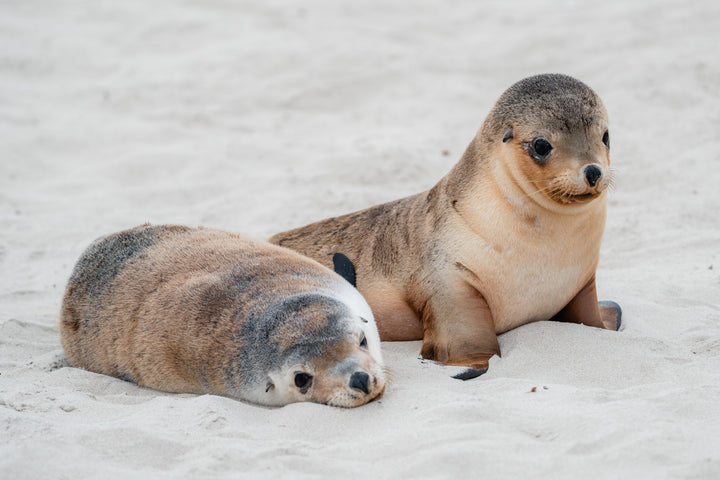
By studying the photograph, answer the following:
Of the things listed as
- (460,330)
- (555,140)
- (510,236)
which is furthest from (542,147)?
(460,330)

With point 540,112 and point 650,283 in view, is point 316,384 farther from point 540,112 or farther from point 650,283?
point 650,283

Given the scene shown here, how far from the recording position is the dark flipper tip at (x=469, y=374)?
4324mm

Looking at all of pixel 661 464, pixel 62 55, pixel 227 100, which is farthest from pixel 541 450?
pixel 62 55

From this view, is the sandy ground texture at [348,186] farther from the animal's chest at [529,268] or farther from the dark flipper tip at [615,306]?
the animal's chest at [529,268]

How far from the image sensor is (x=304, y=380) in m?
4.05

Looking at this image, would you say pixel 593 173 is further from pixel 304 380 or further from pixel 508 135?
pixel 304 380

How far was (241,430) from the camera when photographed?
3.71 metres

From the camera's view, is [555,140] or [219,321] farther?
[555,140]

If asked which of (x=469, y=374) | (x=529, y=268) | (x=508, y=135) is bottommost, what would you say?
(x=469, y=374)

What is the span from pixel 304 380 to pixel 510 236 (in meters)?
1.43

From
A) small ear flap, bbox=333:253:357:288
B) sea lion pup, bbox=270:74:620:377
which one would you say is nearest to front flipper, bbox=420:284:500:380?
sea lion pup, bbox=270:74:620:377

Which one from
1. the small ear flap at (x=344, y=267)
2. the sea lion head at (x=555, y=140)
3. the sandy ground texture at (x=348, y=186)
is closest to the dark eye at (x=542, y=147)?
the sea lion head at (x=555, y=140)

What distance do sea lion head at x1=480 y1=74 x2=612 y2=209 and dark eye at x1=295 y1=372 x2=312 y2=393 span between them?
1539mm

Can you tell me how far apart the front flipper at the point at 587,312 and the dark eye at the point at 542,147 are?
88 centimetres
